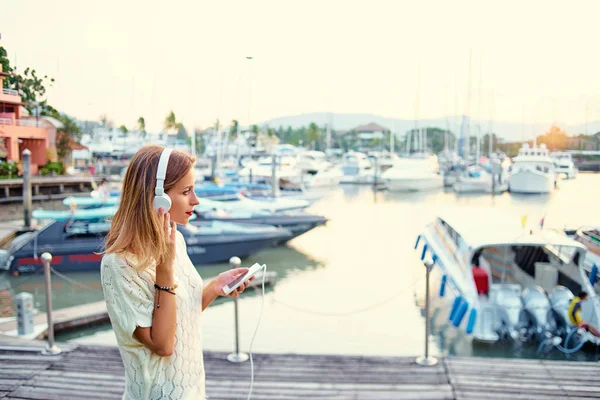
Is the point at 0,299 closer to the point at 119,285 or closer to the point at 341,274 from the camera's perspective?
the point at 341,274

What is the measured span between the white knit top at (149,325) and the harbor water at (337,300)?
309cm

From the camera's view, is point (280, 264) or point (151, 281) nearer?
point (151, 281)

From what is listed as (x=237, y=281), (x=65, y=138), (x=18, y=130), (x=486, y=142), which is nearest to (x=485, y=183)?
(x=65, y=138)

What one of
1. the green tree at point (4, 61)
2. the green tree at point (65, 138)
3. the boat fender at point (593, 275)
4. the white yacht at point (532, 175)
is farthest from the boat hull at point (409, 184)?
the green tree at point (4, 61)

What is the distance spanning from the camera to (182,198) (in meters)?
1.55

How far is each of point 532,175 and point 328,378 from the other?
3282 cm

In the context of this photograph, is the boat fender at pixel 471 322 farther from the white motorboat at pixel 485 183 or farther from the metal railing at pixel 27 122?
the white motorboat at pixel 485 183

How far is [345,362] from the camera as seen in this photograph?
435 centimetres

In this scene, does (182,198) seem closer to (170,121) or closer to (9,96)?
(9,96)

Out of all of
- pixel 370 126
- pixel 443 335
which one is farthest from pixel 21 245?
pixel 370 126

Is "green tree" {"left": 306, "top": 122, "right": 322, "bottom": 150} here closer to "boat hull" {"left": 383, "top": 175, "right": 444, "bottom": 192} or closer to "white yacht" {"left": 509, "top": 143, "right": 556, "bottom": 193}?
"white yacht" {"left": 509, "top": 143, "right": 556, "bottom": 193}

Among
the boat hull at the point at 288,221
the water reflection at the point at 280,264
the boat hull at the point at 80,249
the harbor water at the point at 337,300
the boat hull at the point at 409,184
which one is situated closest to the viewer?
the harbor water at the point at 337,300

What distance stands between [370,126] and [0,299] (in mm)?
115179

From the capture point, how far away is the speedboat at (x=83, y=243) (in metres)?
12.1
